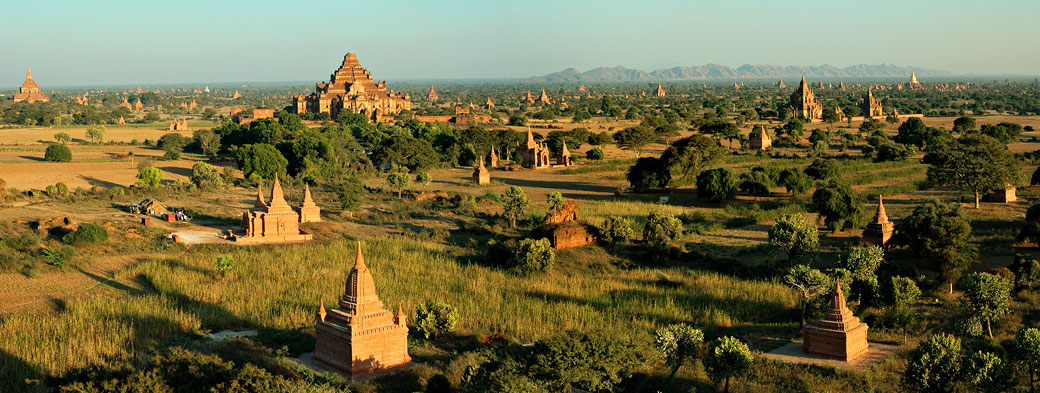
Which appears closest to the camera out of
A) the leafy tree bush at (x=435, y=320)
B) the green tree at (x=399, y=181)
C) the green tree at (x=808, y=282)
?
the leafy tree bush at (x=435, y=320)

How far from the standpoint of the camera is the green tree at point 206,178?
5190 cm

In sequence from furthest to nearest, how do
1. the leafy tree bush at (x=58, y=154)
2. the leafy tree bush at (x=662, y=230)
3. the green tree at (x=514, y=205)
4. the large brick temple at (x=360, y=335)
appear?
the leafy tree bush at (x=58, y=154), the green tree at (x=514, y=205), the leafy tree bush at (x=662, y=230), the large brick temple at (x=360, y=335)

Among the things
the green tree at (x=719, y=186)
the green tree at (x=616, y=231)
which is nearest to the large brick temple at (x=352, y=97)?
the green tree at (x=719, y=186)

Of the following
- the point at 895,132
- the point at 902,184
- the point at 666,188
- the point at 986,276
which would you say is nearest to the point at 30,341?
the point at 986,276

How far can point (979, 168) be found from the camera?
39812mm

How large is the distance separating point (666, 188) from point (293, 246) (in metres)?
23.5

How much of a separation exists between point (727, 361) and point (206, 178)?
132 feet

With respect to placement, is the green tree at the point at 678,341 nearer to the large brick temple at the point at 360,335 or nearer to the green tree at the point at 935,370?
the green tree at the point at 935,370

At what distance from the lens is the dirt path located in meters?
26.4

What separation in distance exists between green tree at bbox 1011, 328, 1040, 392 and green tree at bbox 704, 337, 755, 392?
17.2ft

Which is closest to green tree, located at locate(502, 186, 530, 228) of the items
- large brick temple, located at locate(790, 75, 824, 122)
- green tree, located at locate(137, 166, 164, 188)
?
green tree, located at locate(137, 166, 164, 188)

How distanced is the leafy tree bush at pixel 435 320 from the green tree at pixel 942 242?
13753 mm

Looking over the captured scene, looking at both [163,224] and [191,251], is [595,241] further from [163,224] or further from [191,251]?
[163,224]

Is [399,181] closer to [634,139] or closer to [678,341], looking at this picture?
[634,139]
